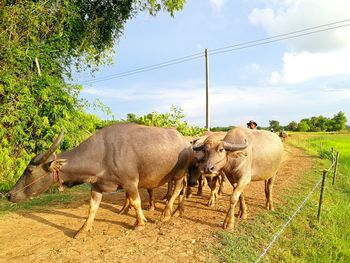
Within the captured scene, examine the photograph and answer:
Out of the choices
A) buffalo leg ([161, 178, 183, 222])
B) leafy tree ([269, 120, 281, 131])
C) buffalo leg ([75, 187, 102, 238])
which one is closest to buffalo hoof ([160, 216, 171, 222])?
buffalo leg ([161, 178, 183, 222])

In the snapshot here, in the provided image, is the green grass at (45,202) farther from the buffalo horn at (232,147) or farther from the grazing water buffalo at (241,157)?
the buffalo horn at (232,147)

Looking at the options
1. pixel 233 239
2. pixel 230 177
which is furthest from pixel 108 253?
pixel 230 177

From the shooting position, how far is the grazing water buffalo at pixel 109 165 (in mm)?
5422

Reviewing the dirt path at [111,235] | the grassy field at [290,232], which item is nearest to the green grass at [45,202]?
the grassy field at [290,232]

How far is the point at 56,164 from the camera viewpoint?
→ 5.39 metres

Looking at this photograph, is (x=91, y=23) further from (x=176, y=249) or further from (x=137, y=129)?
(x=176, y=249)

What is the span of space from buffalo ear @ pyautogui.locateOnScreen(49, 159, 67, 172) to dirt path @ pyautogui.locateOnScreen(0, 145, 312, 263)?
45.0 inches

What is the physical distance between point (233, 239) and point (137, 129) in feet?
7.95

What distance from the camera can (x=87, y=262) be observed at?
4.62 metres

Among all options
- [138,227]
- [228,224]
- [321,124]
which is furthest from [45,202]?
[321,124]

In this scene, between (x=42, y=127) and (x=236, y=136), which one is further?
(x=42, y=127)

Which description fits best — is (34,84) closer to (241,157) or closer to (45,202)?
(45,202)

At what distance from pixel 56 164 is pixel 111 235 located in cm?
146

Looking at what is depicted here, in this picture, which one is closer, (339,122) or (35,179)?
(35,179)
